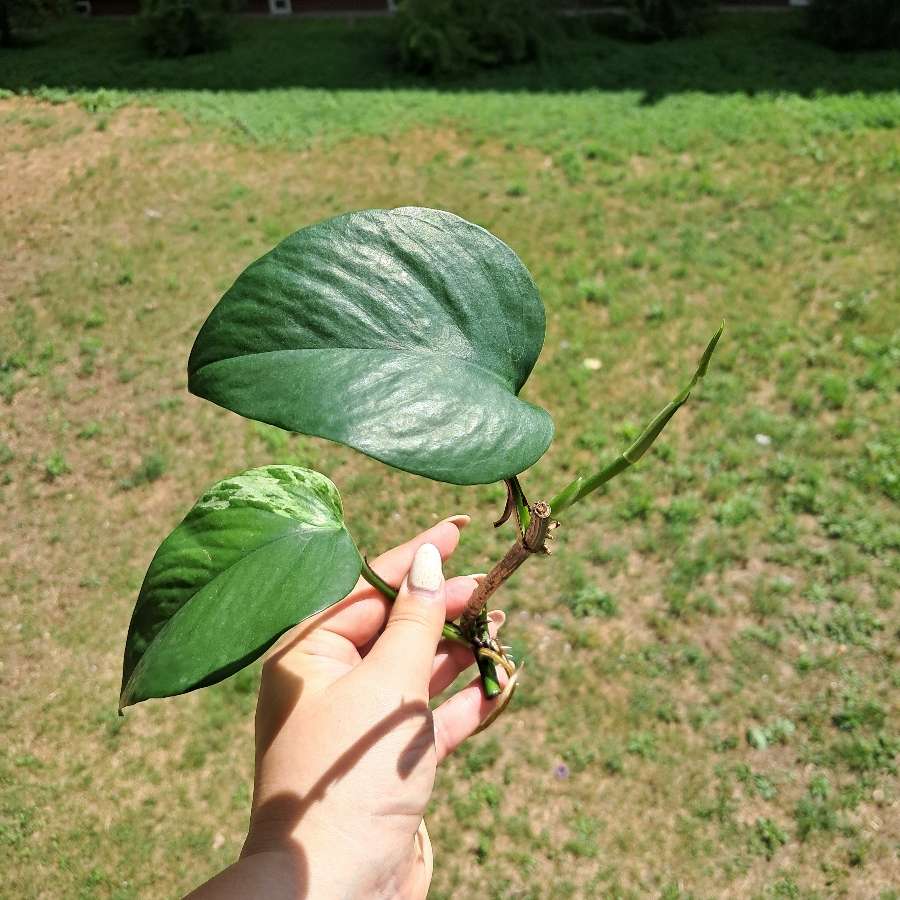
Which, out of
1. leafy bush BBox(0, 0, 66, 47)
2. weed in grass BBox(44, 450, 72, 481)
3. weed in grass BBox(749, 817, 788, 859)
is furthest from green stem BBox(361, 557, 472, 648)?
leafy bush BBox(0, 0, 66, 47)

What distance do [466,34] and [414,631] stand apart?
6.70 meters

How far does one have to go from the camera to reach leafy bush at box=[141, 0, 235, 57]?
23.4 feet

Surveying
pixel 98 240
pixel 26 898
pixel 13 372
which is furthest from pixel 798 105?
pixel 26 898

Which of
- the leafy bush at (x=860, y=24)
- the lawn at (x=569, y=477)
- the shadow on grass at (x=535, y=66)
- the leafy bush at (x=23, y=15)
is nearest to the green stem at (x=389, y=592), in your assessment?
the lawn at (x=569, y=477)

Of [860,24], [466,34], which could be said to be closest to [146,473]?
[466,34]

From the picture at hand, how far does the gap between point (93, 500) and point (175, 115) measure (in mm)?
4042

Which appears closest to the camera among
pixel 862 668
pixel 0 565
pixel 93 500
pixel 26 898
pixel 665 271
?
pixel 26 898

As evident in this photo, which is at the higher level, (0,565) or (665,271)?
(665,271)

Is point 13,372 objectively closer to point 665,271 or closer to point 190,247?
point 190,247

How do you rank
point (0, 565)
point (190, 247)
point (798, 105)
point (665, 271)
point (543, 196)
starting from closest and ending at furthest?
point (0, 565)
point (665, 271)
point (190, 247)
point (543, 196)
point (798, 105)

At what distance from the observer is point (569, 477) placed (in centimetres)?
303

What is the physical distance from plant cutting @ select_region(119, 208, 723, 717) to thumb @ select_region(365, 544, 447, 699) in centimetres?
22

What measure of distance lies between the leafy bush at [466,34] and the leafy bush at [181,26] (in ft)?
5.88

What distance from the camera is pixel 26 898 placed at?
83.6 inches
